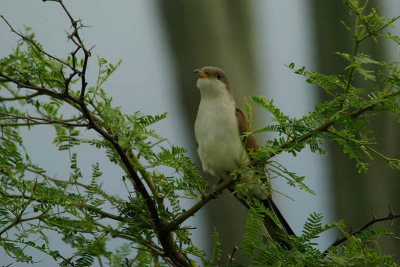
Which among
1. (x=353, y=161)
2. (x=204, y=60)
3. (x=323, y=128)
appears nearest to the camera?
(x=323, y=128)

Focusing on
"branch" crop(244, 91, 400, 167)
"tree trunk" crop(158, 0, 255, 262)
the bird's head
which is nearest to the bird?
the bird's head

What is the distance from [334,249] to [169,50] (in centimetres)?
387

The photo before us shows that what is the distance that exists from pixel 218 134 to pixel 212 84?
561 mm

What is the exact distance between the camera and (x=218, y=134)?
3.31 meters

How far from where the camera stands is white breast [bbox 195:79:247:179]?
3.25 metres

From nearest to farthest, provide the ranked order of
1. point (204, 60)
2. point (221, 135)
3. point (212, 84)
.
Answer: point (221, 135), point (212, 84), point (204, 60)

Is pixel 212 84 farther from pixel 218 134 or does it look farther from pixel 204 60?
pixel 204 60

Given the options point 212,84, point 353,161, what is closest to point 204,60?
point 212,84

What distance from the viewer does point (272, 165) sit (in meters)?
2.03

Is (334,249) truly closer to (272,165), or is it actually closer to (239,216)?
(272,165)

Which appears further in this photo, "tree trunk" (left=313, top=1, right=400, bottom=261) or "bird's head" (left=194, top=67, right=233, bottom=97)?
"tree trunk" (left=313, top=1, right=400, bottom=261)

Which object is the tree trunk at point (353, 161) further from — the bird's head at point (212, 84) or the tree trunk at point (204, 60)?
the bird's head at point (212, 84)

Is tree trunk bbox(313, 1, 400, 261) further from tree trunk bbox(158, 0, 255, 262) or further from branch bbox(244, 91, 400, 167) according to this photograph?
branch bbox(244, 91, 400, 167)

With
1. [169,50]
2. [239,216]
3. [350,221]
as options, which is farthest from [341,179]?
[169,50]
